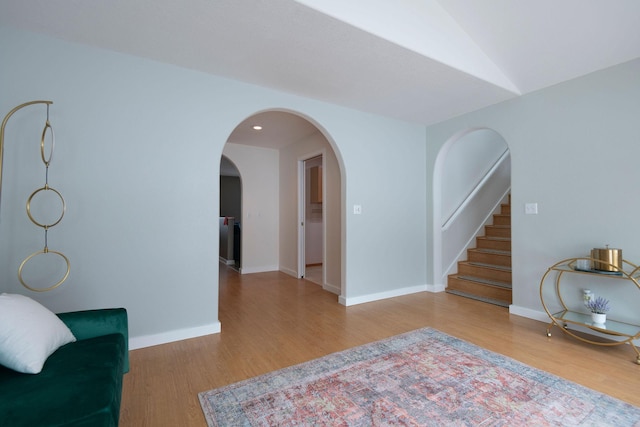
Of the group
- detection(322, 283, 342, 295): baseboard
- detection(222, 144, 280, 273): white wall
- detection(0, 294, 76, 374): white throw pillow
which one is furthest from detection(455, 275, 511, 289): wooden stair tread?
Answer: detection(0, 294, 76, 374): white throw pillow

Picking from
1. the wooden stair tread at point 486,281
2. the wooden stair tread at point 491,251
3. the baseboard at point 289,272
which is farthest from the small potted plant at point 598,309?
the baseboard at point 289,272

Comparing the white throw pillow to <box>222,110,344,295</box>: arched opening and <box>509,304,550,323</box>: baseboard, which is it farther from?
<box>509,304,550,323</box>: baseboard

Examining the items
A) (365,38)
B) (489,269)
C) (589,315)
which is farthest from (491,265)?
(365,38)

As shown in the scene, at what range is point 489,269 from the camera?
409 centimetres

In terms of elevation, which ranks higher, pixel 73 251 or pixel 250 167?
pixel 250 167

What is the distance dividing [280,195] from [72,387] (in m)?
4.94

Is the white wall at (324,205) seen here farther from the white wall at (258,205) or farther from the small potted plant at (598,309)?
the small potted plant at (598,309)

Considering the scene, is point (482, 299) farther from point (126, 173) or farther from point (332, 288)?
point (126, 173)

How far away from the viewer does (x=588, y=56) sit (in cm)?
259

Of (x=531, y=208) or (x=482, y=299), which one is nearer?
(x=531, y=208)

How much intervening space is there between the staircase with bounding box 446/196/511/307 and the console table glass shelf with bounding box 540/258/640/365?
68cm

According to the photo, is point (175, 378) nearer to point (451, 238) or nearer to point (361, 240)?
→ point (361, 240)

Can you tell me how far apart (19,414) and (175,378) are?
1.08m

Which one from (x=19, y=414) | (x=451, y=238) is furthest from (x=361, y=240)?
(x=19, y=414)
